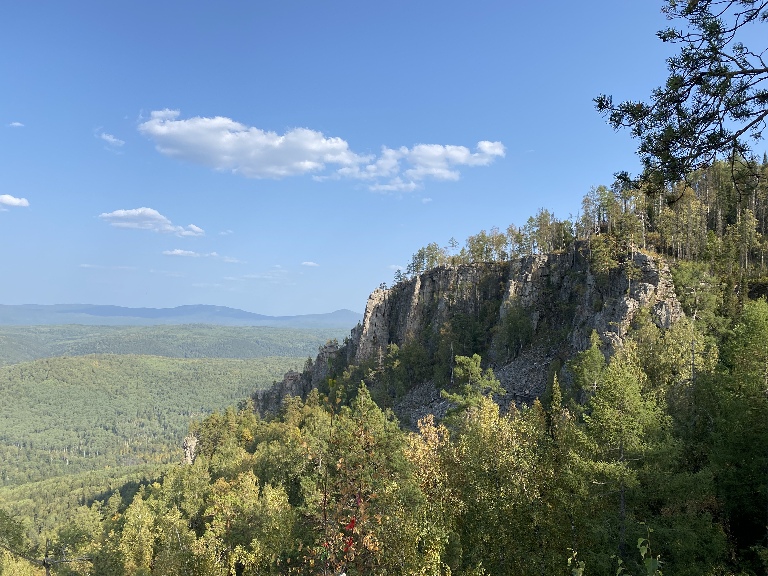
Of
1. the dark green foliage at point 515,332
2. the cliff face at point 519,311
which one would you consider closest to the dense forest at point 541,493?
the cliff face at point 519,311

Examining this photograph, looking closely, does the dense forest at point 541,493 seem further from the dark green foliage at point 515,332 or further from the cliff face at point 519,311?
the dark green foliage at point 515,332

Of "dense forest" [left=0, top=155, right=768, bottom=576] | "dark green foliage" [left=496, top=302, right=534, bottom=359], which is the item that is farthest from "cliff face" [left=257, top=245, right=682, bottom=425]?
"dense forest" [left=0, top=155, right=768, bottom=576]

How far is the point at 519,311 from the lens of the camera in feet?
251

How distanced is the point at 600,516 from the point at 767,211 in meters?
77.1

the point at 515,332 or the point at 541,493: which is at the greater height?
the point at 515,332

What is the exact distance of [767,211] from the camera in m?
70.2

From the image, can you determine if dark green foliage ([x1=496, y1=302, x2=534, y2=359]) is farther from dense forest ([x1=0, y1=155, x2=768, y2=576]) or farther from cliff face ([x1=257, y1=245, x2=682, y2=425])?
dense forest ([x1=0, y1=155, x2=768, y2=576])

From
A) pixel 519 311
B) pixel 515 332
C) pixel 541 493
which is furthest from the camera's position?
pixel 519 311

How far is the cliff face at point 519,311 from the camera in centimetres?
5247

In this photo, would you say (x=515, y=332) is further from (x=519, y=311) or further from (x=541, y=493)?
(x=541, y=493)

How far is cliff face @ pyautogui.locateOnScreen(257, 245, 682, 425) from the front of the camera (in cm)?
5247

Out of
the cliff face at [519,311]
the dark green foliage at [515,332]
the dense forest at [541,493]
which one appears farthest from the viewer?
the dark green foliage at [515,332]

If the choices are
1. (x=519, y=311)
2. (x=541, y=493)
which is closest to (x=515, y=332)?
(x=519, y=311)

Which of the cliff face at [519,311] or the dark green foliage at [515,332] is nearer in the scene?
the cliff face at [519,311]
